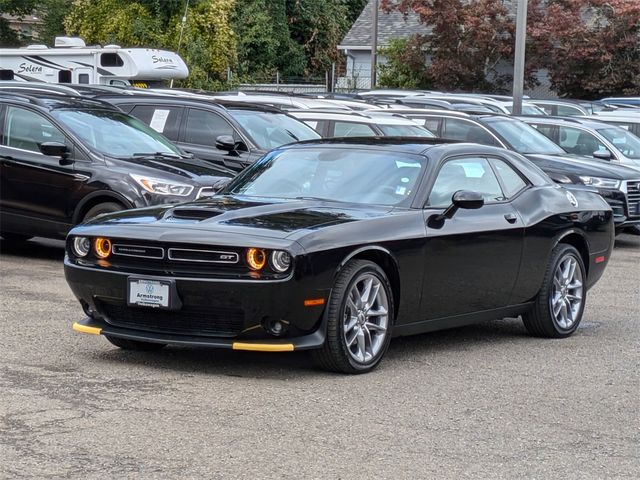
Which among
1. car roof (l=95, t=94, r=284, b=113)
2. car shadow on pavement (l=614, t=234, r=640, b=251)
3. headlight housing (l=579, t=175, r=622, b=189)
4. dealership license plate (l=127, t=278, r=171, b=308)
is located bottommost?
car shadow on pavement (l=614, t=234, r=640, b=251)

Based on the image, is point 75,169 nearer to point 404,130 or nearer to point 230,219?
point 230,219

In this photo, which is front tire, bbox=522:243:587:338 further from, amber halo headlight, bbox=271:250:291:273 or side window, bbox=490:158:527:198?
amber halo headlight, bbox=271:250:291:273

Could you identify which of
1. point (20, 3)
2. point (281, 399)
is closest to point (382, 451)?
point (281, 399)

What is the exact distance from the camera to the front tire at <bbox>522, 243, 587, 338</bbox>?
32.2ft

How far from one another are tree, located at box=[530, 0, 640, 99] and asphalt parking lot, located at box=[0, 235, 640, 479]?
31872 millimetres

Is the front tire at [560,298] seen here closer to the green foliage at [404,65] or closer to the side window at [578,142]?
the side window at [578,142]

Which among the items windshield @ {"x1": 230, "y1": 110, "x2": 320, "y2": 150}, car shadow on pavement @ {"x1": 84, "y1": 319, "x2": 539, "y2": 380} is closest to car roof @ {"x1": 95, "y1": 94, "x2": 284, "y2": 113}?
windshield @ {"x1": 230, "y1": 110, "x2": 320, "y2": 150}

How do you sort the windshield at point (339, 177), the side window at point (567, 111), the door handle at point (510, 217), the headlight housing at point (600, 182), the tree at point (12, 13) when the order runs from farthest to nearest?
the tree at point (12, 13), the side window at point (567, 111), the headlight housing at point (600, 182), the door handle at point (510, 217), the windshield at point (339, 177)

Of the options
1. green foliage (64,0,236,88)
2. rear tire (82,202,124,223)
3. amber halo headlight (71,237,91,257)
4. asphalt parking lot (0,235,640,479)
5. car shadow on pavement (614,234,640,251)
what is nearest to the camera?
asphalt parking lot (0,235,640,479)

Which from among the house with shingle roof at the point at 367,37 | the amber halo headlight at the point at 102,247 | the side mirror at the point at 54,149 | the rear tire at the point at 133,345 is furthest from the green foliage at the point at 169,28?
the amber halo headlight at the point at 102,247

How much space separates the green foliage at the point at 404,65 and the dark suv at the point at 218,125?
90.3 feet

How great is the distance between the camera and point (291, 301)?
762cm

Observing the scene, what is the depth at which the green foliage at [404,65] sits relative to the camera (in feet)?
143

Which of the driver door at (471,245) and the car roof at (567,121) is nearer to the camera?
the driver door at (471,245)
